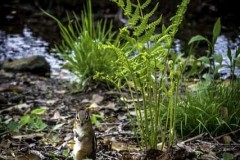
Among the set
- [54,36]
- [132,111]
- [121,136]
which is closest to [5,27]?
[54,36]

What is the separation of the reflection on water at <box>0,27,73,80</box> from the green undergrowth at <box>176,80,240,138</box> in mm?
2868

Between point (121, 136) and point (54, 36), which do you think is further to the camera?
point (54, 36)

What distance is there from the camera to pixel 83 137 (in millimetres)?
2271

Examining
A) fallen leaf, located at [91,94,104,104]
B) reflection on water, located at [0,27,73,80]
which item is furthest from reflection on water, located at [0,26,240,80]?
fallen leaf, located at [91,94,104,104]

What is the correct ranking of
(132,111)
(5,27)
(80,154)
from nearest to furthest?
1. (80,154)
2. (132,111)
3. (5,27)

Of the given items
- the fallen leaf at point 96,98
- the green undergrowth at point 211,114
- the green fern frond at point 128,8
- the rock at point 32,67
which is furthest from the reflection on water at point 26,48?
the green fern frond at point 128,8

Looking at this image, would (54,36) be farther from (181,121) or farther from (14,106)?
(181,121)

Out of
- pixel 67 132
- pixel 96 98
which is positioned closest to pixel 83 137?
pixel 67 132

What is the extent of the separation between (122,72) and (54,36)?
5739 millimetres

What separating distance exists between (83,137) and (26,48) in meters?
5.10

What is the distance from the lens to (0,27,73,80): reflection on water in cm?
627

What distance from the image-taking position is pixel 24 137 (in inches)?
125

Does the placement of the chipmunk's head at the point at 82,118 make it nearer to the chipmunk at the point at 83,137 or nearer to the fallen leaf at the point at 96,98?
the chipmunk at the point at 83,137

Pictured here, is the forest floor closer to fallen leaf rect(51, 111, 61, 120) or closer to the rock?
fallen leaf rect(51, 111, 61, 120)
